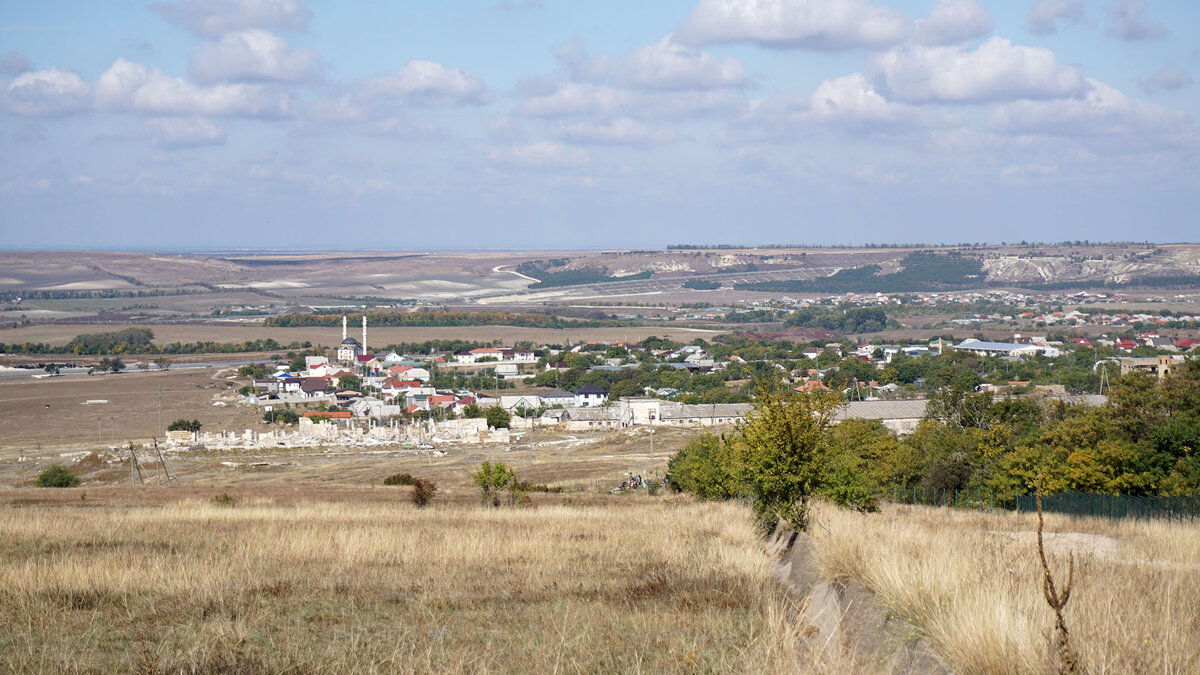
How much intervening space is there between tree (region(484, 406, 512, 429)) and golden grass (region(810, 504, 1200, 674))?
59.8 metres

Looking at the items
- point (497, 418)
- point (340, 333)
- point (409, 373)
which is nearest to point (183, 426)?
point (497, 418)

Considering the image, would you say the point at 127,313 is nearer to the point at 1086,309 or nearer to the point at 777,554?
the point at 1086,309

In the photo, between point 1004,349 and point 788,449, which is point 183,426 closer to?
point 788,449

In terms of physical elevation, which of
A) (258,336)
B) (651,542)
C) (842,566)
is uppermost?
(842,566)

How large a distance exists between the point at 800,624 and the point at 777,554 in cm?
448

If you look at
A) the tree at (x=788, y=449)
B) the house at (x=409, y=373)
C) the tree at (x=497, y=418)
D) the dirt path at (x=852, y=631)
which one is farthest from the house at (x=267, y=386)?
the dirt path at (x=852, y=631)

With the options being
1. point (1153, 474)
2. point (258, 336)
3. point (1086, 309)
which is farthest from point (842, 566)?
point (1086, 309)

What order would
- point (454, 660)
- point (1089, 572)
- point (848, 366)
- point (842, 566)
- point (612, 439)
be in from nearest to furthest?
point (454, 660) < point (1089, 572) < point (842, 566) < point (612, 439) < point (848, 366)

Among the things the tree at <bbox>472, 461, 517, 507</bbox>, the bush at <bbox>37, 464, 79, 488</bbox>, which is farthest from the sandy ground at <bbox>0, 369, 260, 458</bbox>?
the tree at <bbox>472, 461, 517, 507</bbox>

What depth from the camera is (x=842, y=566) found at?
320 inches

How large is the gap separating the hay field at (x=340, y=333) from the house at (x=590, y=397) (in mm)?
47352

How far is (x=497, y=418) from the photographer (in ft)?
228

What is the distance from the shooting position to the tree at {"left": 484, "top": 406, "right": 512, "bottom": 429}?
6919cm

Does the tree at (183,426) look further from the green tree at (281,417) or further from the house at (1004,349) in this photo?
the house at (1004,349)
